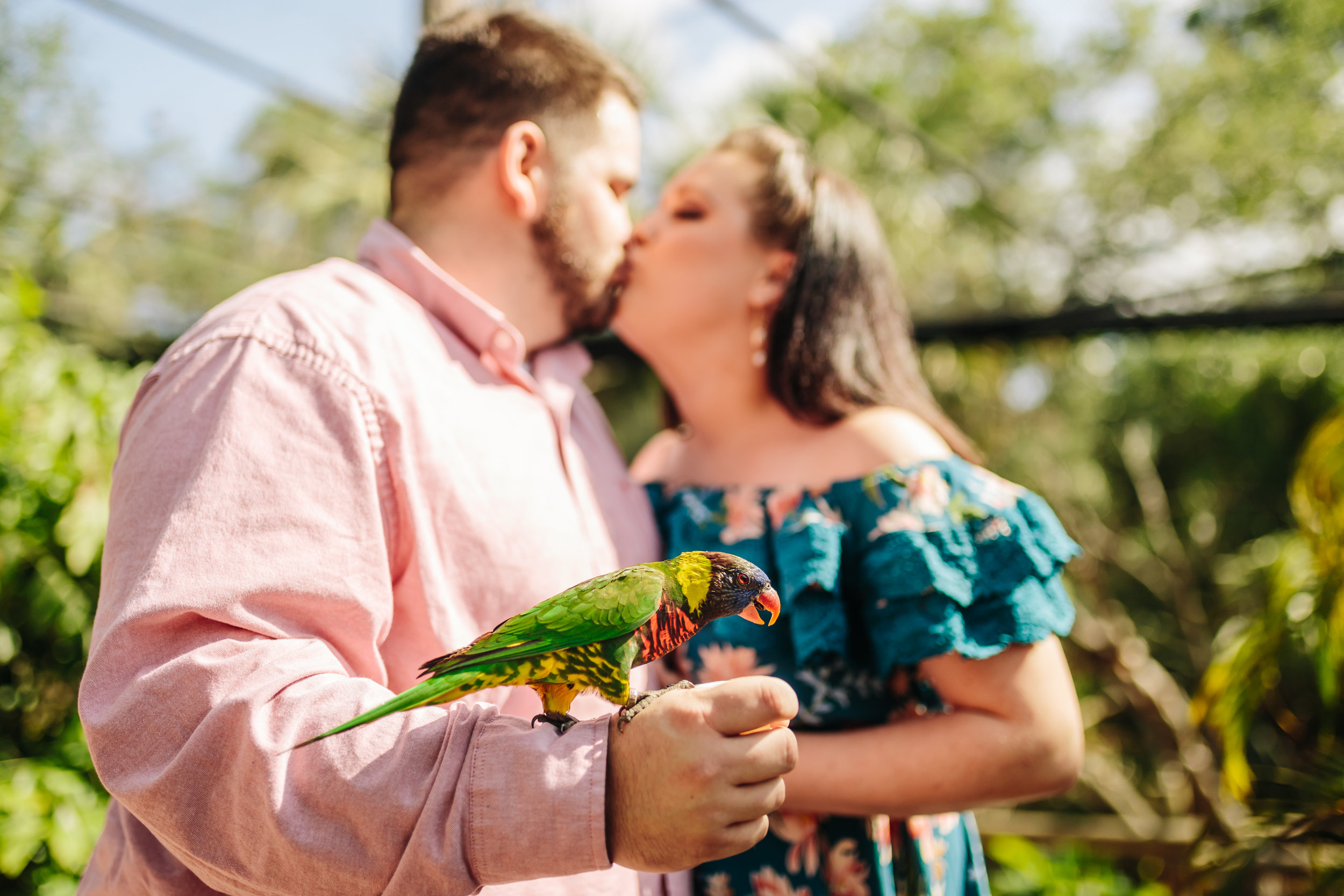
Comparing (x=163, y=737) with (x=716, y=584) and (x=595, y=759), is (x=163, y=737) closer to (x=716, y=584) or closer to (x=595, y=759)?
(x=595, y=759)

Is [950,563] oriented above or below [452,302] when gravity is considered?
below

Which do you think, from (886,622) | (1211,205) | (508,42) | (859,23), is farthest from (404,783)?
(859,23)

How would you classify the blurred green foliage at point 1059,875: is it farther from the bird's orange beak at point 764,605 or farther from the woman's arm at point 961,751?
the bird's orange beak at point 764,605

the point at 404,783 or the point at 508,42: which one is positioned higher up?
the point at 508,42

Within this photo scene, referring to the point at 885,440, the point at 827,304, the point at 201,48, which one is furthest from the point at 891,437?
the point at 201,48

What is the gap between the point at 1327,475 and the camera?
8.98 ft

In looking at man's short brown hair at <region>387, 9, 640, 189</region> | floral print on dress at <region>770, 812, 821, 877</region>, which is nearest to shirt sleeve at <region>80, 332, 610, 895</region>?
man's short brown hair at <region>387, 9, 640, 189</region>

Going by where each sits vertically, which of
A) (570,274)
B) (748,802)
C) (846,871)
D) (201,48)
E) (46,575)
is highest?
(201,48)

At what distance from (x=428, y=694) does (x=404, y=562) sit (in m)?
0.50

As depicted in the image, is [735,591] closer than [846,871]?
Yes

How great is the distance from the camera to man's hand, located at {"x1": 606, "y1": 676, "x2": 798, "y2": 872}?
77 cm

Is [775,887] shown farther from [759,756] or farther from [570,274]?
[570,274]

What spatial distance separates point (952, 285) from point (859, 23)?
3700 millimetres

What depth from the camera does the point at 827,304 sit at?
196 centimetres
